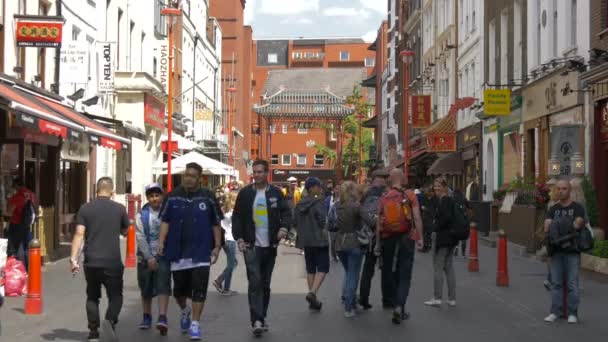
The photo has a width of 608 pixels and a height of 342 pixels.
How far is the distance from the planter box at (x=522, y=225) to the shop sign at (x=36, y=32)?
11.0 m

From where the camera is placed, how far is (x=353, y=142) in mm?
96750

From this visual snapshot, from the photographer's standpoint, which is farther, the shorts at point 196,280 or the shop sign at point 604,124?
the shop sign at point 604,124

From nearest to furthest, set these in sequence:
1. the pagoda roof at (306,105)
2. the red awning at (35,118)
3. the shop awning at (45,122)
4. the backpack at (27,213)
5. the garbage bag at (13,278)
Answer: the garbage bag at (13,278)
the red awning at (35,118)
the shop awning at (45,122)
the backpack at (27,213)
the pagoda roof at (306,105)

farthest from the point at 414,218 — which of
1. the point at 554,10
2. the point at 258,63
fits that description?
the point at 258,63

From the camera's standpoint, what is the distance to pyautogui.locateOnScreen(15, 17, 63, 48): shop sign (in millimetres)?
21188

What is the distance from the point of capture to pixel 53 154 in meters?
22.5

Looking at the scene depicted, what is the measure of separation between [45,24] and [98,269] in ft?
40.4

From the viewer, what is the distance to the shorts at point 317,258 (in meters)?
13.6

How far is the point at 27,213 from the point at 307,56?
411 ft

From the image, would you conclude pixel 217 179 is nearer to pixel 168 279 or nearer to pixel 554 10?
pixel 554 10

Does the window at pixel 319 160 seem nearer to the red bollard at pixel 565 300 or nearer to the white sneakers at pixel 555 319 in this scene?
the red bollard at pixel 565 300

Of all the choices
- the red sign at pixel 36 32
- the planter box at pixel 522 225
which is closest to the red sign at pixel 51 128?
the red sign at pixel 36 32

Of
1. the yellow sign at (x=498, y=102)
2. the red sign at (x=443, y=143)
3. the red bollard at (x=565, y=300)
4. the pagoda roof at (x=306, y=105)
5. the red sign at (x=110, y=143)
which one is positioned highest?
the pagoda roof at (x=306, y=105)

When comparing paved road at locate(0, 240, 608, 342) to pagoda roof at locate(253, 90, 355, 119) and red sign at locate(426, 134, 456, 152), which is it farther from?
pagoda roof at locate(253, 90, 355, 119)
